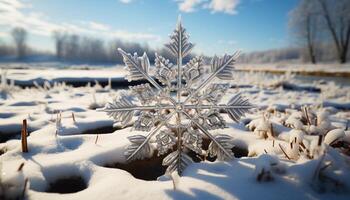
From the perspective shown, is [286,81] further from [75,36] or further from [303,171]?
[75,36]

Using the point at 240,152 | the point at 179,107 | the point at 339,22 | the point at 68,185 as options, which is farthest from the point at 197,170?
the point at 339,22

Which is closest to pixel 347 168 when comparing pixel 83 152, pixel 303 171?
pixel 303 171

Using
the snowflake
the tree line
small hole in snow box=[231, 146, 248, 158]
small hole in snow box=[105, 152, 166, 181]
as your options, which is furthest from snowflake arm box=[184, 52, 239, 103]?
the tree line

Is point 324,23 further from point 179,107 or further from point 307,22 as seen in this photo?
point 179,107

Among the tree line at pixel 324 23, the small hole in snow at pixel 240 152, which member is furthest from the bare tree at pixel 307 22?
the small hole in snow at pixel 240 152

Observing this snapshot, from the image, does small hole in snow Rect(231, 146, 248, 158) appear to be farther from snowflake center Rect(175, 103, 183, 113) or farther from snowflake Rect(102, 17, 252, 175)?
snowflake center Rect(175, 103, 183, 113)

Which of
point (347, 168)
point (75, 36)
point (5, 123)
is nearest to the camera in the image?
point (347, 168)

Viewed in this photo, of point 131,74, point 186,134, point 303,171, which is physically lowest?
point 303,171
